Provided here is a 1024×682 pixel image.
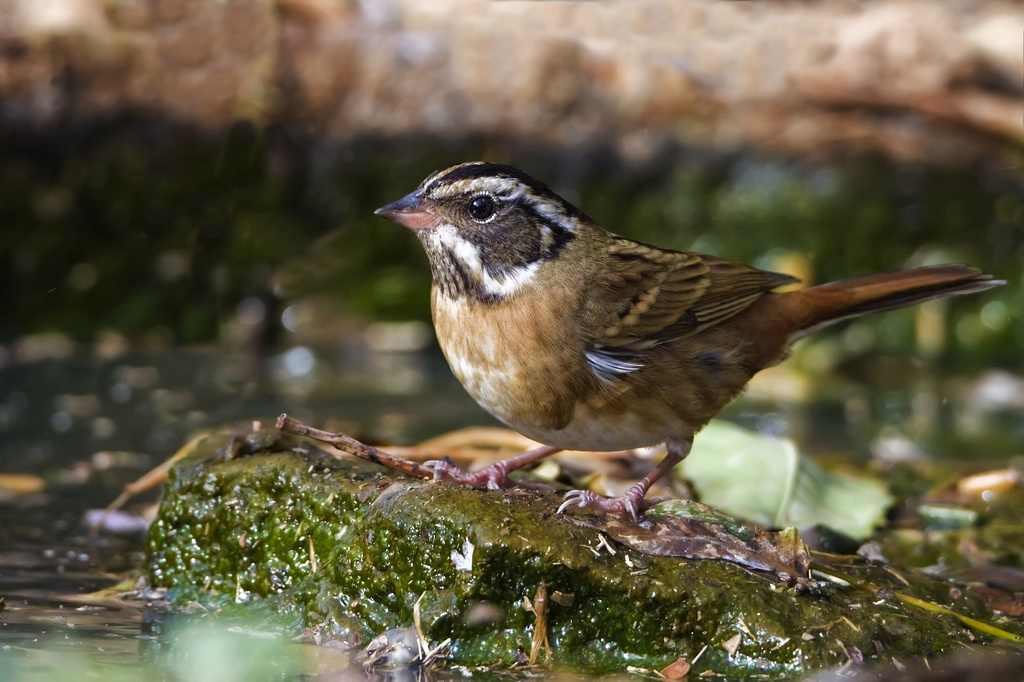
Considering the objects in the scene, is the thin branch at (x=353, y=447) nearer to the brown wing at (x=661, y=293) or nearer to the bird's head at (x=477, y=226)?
the bird's head at (x=477, y=226)

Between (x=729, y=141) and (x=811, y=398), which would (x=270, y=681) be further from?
(x=729, y=141)

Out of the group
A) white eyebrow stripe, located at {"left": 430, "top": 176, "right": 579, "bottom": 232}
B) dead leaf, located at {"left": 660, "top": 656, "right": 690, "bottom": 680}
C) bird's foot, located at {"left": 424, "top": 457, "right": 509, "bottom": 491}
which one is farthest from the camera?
white eyebrow stripe, located at {"left": 430, "top": 176, "right": 579, "bottom": 232}

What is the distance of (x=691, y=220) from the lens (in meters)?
9.60

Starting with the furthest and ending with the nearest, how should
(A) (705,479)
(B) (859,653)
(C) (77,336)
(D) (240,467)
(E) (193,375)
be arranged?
(C) (77,336)
(E) (193,375)
(A) (705,479)
(D) (240,467)
(B) (859,653)

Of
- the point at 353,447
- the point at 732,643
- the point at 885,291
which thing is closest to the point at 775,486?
the point at 885,291

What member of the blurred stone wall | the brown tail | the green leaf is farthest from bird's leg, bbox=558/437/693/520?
the blurred stone wall

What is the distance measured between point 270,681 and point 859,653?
5.70 ft

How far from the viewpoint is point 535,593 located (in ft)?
11.3

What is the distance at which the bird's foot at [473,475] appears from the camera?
414 cm

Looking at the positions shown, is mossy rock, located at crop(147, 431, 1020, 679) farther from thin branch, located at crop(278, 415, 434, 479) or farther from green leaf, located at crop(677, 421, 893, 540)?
green leaf, located at crop(677, 421, 893, 540)

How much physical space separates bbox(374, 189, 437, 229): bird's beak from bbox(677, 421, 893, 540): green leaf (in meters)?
1.73

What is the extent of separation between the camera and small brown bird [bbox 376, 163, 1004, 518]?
168 inches

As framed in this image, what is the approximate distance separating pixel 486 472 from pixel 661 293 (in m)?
1.16

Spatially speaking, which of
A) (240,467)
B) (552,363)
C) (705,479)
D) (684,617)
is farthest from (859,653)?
(240,467)
